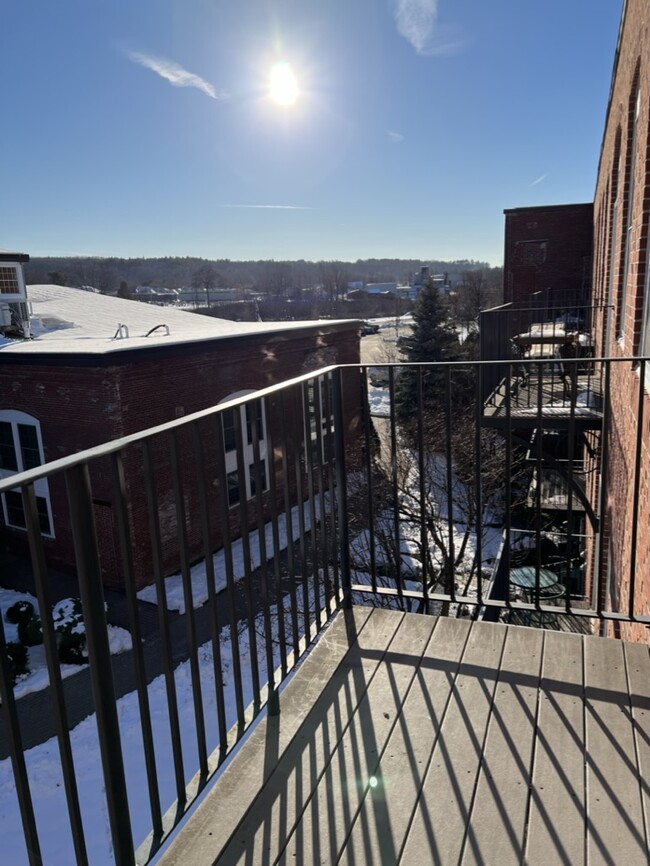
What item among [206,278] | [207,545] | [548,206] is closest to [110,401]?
[207,545]

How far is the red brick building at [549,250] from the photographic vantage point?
58.2 ft

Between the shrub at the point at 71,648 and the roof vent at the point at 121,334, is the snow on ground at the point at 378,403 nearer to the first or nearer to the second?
the roof vent at the point at 121,334

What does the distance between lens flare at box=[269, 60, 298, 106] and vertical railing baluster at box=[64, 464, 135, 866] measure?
8435mm

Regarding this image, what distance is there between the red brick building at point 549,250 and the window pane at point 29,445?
14010mm

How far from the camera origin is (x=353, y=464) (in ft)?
46.5

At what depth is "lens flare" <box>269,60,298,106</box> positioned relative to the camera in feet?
26.6

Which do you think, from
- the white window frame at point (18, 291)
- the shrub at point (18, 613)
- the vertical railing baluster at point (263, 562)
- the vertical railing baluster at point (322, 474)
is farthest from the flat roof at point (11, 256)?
the vertical railing baluster at point (263, 562)

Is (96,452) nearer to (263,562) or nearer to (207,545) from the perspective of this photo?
(207,545)

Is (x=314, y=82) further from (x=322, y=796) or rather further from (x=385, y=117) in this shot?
(x=322, y=796)

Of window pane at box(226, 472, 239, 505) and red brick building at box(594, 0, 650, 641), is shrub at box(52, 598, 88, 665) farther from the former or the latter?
red brick building at box(594, 0, 650, 641)

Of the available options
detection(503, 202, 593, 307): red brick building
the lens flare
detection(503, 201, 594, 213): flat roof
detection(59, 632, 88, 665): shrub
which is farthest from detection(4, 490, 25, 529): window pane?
detection(503, 201, 594, 213): flat roof

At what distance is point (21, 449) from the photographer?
12273 mm

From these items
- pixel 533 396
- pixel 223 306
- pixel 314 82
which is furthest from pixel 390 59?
pixel 223 306

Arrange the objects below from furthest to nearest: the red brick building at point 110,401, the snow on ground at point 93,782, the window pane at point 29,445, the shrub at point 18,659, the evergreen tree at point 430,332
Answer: the evergreen tree at point 430,332 < the window pane at point 29,445 < the red brick building at point 110,401 < the shrub at point 18,659 < the snow on ground at point 93,782
